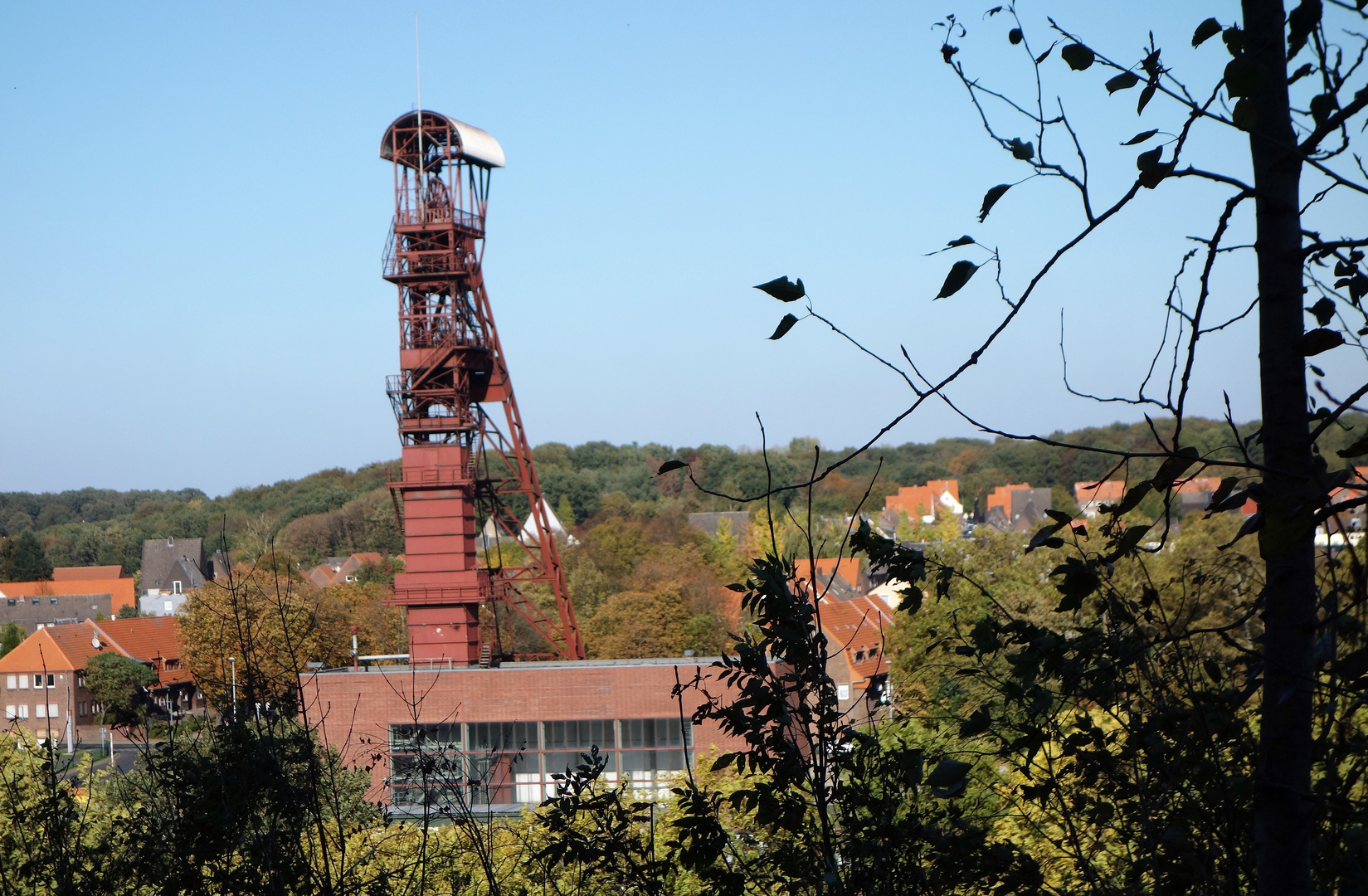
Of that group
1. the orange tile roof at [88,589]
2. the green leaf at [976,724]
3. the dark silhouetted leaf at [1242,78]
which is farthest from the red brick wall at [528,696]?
the orange tile roof at [88,589]

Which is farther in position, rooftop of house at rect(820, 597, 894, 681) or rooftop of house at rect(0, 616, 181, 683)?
rooftop of house at rect(820, 597, 894, 681)

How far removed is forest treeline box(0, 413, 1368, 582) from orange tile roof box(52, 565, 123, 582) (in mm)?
5524

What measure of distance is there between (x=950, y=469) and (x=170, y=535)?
65.8 meters

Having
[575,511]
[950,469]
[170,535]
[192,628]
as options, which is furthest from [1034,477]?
[192,628]

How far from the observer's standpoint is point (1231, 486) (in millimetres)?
1548

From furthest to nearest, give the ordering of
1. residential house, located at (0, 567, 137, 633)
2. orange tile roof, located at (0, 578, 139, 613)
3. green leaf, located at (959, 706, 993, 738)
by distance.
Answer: orange tile roof, located at (0, 578, 139, 613)
residential house, located at (0, 567, 137, 633)
green leaf, located at (959, 706, 993, 738)

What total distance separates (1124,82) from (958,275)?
388 millimetres

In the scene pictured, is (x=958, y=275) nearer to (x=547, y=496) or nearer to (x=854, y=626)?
(x=854, y=626)

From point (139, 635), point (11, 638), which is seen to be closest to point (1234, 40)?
point (139, 635)

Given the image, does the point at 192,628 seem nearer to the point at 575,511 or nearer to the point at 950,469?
the point at 575,511

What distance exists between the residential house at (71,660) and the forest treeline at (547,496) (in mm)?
20892

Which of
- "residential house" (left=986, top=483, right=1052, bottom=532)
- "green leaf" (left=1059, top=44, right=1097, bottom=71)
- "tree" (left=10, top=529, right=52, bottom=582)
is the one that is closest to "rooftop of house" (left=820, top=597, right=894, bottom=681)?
"green leaf" (left=1059, top=44, right=1097, bottom=71)

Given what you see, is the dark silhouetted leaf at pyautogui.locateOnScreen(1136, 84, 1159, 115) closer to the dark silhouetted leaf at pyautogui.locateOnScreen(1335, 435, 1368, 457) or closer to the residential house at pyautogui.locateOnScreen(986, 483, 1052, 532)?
the dark silhouetted leaf at pyautogui.locateOnScreen(1335, 435, 1368, 457)

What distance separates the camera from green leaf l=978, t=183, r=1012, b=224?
1570 mm
